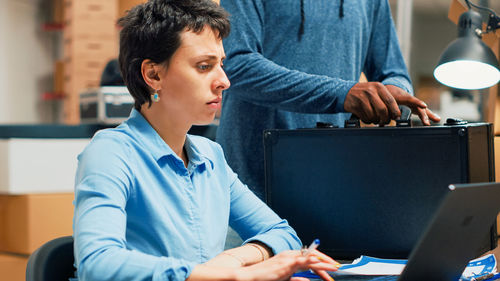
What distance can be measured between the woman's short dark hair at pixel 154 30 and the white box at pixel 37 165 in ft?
5.04

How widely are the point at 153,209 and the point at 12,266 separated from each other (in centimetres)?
170

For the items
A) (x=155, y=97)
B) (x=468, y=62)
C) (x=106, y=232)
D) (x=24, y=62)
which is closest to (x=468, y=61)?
(x=468, y=62)

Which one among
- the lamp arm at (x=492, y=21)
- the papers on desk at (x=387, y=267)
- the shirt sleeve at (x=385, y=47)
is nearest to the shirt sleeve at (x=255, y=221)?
the papers on desk at (x=387, y=267)

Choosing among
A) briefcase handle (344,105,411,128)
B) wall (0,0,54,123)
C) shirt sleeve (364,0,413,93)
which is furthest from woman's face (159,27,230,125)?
wall (0,0,54,123)

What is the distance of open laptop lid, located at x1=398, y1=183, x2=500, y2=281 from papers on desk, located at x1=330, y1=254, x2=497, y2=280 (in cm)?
11

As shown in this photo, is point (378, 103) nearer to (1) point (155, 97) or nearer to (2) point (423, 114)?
(2) point (423, 114)

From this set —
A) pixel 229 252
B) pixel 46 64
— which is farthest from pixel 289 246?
pixel 46 64

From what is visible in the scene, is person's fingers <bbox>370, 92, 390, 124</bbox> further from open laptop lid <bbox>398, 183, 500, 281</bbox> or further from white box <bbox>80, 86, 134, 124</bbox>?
white box <bbox>80, 86, 134, 124</bbox>

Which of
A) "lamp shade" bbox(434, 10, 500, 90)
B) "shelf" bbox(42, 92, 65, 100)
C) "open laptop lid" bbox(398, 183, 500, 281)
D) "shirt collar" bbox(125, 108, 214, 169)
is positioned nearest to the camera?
"open laptop lid" bbox(398, 183, 500, 281)

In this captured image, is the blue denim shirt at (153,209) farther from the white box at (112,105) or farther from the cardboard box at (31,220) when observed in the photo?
the white box at (112,105)

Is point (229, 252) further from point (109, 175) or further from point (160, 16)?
point (160, 16)

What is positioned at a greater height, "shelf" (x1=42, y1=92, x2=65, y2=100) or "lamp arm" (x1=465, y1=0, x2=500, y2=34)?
"shelf" (x1=42, y1=92, x2=65, y2=100)

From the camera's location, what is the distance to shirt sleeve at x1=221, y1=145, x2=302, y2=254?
1.04m

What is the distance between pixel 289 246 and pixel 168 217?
23 cm
